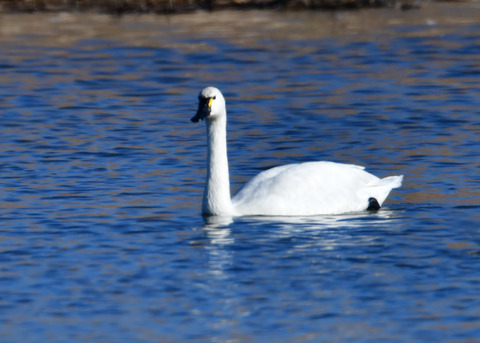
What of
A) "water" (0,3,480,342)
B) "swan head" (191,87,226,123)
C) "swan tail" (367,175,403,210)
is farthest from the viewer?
"swan tail" (367,175,403,210)

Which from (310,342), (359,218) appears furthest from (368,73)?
(310,342)

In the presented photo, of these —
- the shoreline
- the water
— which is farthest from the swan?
the shoreline

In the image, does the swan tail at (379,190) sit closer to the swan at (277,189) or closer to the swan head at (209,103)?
the swan at (277,189)

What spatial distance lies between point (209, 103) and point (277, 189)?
112cm

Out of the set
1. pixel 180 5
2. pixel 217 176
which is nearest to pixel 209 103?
pixel 217 176

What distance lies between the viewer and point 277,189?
12.9 meters

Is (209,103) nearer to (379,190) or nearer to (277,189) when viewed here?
(277,189)

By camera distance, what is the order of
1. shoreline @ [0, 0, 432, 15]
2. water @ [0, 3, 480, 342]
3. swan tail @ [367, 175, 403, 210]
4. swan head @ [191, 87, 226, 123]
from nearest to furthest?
1. water @ [0, 3, 480, 342]
2. swan head @ [191, 87, 226, 123]
3. swan tail @ [367, 175, 403, 210]
4. shoreline @ [0, 0, 432, 15]

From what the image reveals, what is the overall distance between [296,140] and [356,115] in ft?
6.70

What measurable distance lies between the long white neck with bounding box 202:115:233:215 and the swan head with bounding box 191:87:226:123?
174mm

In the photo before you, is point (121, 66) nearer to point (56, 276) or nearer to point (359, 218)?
point (359, 218)

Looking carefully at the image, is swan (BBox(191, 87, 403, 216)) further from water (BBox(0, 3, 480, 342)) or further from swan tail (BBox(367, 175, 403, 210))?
water (BBox(0, 3, 480, 342))

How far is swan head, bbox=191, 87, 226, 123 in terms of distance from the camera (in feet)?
42.2

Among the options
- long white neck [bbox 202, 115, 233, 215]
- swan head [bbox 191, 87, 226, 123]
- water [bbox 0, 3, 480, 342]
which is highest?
swan head [bbox 191, 87, 226, 123]
